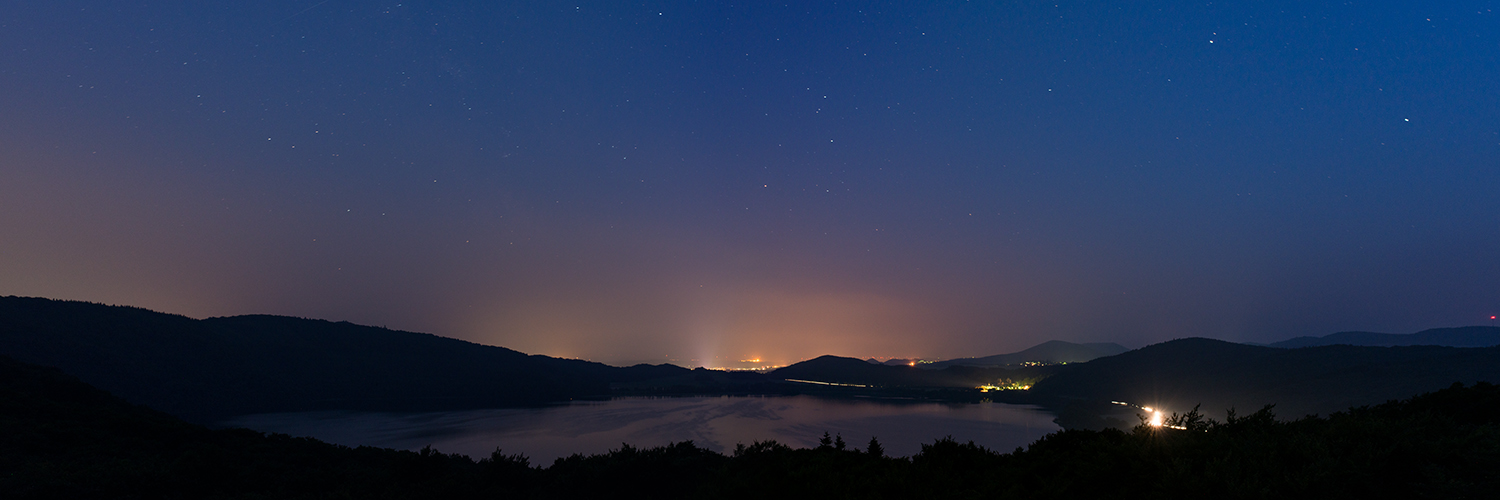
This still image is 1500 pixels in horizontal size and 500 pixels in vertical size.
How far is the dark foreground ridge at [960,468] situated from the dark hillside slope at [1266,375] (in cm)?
8978

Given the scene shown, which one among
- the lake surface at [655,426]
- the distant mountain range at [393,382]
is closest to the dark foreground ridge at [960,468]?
the lake surface at [655,426]

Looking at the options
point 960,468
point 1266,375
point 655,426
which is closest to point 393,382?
point 655,426

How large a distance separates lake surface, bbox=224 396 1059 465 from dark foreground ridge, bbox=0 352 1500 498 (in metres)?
54.5

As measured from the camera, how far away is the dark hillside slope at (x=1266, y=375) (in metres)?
98.3

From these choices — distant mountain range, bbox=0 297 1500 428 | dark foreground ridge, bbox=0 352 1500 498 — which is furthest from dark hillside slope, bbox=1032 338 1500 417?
dark foreground ridge, bbox=0 352 1500 498

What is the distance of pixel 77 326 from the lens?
448 ft

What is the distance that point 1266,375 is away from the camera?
12838 centimetres

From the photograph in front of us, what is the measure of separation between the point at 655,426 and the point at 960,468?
110477 millimetres

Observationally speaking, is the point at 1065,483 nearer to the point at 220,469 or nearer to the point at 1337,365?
the point at 220,469

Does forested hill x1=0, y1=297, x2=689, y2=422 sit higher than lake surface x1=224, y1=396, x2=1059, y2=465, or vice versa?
forested hill x1=0, y1=297, x2=689, y2=422

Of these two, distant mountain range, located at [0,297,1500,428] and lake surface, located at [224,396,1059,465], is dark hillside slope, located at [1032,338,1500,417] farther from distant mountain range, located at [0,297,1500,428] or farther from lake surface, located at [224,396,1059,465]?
lake surface, located at [224,396,1059,465]

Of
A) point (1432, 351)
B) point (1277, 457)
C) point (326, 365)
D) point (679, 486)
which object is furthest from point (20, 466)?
point (326, 365)

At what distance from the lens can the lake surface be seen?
301 ft

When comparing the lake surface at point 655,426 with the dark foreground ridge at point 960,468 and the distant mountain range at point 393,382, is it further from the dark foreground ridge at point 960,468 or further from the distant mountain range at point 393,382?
the dark foreground ridge at point 960,468
